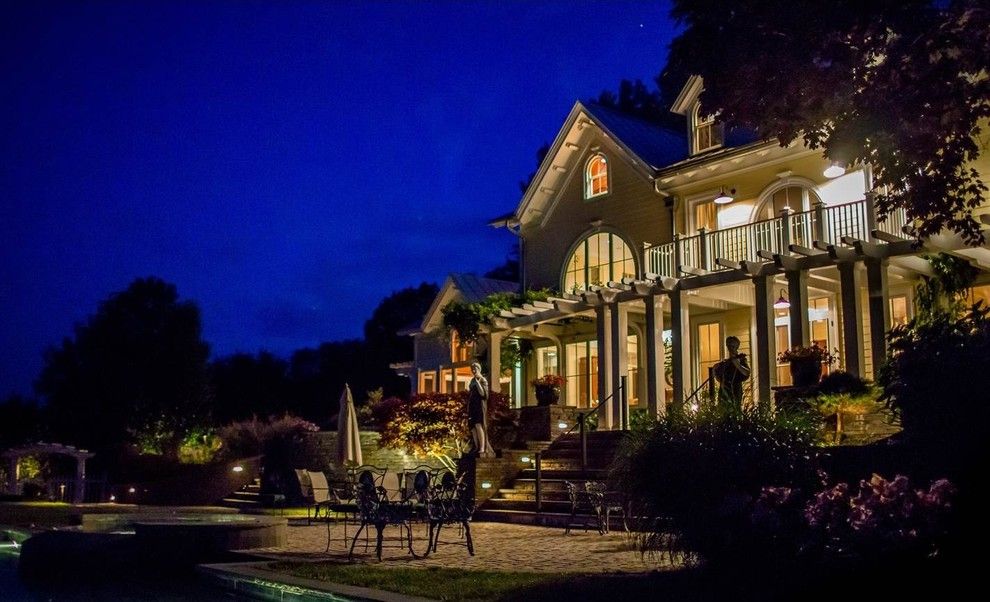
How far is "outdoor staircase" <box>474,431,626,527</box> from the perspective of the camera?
15.8 meters

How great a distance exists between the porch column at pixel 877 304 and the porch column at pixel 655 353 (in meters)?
4.38

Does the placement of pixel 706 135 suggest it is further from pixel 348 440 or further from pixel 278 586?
pixel 278 586

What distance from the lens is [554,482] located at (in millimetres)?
17219

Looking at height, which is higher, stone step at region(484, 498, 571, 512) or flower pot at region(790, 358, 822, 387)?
flower pot at region(790, 358, 822, 387)

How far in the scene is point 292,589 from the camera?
8438 mm

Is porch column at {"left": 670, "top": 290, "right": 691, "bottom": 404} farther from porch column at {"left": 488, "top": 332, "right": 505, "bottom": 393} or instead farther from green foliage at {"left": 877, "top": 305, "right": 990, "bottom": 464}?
green foliage at {"left": 877, "top": 305, "right": 990, "bottom": 464}

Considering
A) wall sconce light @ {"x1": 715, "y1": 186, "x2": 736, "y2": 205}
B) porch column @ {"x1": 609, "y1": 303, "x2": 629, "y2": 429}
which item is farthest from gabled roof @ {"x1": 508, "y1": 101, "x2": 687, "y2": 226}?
porch column @ {"x1": 609, "y1": 303, "x2": 629, "y2": 429}

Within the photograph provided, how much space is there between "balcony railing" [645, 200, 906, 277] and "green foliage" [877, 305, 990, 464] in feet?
30.1

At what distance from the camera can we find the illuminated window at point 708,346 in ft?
72.3

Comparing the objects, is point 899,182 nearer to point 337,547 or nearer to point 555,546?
point 555,546

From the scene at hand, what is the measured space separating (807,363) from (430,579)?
32.8 feet

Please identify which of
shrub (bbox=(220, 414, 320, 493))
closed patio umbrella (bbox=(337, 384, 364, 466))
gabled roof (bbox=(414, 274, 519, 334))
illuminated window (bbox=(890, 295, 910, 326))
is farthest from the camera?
gabled roof (bbox=(414, 274, 519, 334))

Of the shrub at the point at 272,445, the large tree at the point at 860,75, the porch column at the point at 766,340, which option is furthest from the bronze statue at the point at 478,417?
the large tree at the point at 860,75

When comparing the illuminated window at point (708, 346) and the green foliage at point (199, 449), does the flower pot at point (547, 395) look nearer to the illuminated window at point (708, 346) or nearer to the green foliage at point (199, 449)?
the illuminated window at point (708, 346)
